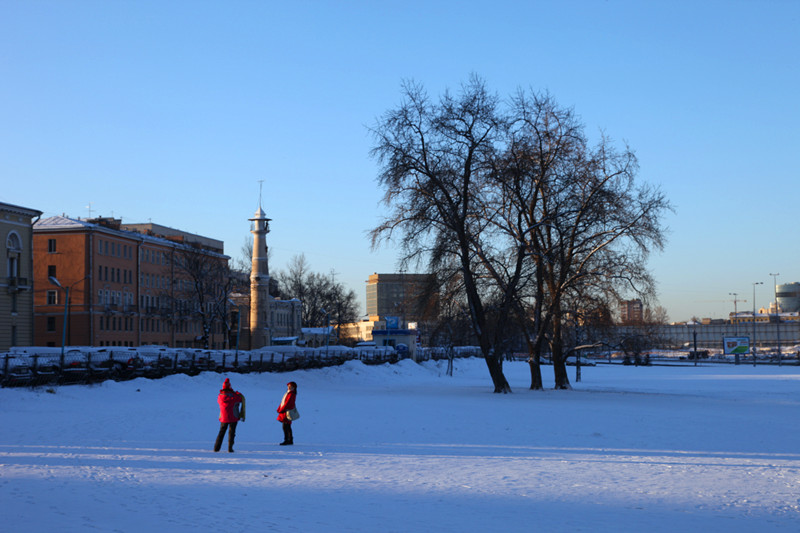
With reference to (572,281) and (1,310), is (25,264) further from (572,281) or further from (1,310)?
(572,281)

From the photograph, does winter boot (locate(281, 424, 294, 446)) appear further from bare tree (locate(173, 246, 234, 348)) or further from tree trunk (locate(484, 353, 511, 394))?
bare tree (locate(173, 246, 234, 348))

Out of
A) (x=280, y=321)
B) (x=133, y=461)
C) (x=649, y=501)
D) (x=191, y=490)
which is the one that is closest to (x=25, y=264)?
(x=133, y=461)

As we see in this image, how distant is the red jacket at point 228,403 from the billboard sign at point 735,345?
12291cm

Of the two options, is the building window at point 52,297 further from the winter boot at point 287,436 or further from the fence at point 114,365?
the winter boot at point 287,436

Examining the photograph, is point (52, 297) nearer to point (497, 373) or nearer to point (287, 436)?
point (497, 373)

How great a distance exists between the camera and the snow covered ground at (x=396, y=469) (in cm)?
1179

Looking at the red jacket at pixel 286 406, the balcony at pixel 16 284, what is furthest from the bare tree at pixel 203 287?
the red jacket at pixel 286 406

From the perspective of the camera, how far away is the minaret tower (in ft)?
271

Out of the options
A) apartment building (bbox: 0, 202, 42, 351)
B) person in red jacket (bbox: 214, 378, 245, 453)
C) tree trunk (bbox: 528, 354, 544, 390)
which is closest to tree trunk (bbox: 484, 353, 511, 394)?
tree trunk (bbox: 528, 354, 544, 390)

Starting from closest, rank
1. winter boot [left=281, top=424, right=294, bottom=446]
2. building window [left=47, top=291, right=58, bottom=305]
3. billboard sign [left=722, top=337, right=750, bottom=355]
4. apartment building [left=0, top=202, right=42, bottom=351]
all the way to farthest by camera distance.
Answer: winter boot [left=281, top=424, right=294, bottom=446] → apartment building [left=0, top=202, right=42, bottom=351] → building window [left=47, top=291, right=58, bottom=305] → billboard sign [left=722, top=337, right=750, bottom=355]

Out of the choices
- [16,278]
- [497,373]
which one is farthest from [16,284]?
[497,373]

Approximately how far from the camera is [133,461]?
56.1ft

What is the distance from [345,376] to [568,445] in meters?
38.5

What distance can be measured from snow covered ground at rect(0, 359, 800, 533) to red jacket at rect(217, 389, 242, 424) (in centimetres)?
96
